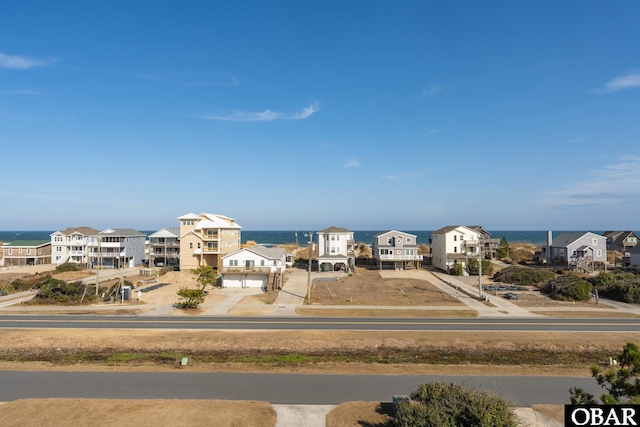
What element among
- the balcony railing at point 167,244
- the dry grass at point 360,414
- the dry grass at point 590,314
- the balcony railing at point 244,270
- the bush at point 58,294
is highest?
the balcony railing at point 167,244

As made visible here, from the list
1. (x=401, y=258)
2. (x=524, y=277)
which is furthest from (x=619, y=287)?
(x=401, y=258)

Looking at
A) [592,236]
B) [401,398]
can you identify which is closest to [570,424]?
[401,398]

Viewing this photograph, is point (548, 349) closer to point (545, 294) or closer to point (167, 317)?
point (545, 294)

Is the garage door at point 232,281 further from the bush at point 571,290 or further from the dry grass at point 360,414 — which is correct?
the bush at point 571,290

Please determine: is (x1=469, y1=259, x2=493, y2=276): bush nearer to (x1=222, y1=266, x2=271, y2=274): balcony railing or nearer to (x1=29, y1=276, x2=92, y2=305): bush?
(x1=222, y1=266, x2=271, y2=274): balcony railing

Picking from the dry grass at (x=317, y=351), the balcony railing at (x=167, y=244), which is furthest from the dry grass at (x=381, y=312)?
the balcony railing at (x=167, y=244)

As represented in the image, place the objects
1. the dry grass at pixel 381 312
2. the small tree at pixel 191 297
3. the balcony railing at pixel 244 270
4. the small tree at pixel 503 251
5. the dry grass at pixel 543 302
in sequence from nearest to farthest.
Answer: the dry grass at pixel 381 312, the small tree at pixel 191 297, the dry grass at pixel 543 302, the balcony railing at pixel 244 270, the small tree at pixel 503 251
